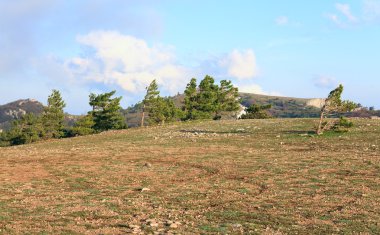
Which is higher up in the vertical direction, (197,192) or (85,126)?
(85,126)

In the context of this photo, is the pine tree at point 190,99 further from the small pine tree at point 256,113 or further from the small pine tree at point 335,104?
the small pine tree at point 335,104

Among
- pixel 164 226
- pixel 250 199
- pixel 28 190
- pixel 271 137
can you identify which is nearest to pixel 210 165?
pixel 250 199

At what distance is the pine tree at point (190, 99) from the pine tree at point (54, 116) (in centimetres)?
3257

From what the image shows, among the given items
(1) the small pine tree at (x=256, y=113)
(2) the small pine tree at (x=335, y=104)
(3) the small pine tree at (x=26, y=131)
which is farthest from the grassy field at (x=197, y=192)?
(3) the small pine tree at (x=26, y=131)

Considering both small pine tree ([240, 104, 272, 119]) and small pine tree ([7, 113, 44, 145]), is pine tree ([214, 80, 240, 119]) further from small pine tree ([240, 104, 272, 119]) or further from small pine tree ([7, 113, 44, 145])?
small pine tree ([7, 113, 44, 145])

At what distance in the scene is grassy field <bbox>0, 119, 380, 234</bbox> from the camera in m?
13.1

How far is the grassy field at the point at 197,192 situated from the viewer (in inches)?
514

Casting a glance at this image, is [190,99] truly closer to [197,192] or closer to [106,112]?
[106,112]

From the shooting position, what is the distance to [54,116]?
100000 millimetres

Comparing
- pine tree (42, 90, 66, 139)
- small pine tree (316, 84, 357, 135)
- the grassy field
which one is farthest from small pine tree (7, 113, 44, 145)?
small pine tree (316, 84, 357, 135)

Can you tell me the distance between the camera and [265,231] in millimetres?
12195

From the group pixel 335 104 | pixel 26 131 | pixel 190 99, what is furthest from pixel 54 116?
pixel 335 104

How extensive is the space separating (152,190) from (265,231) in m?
8.35

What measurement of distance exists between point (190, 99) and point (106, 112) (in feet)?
72.5
